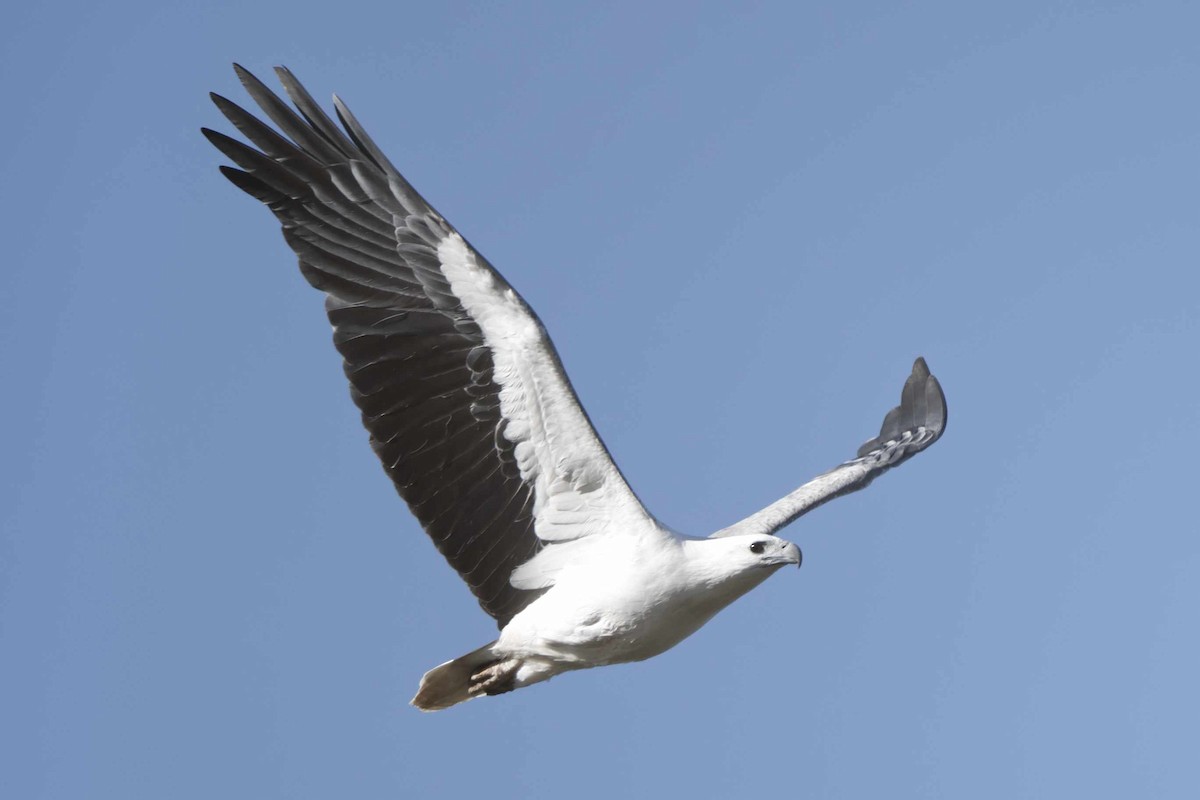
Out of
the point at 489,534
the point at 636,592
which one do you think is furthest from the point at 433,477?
Answer: the point at 636,592

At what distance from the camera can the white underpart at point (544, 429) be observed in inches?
449

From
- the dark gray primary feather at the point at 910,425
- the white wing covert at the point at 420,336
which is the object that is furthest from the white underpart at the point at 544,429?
the dark gray primary feather at the point at 910,425

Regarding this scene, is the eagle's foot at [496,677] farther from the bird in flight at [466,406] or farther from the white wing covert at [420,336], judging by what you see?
the white wing covert at [420,336]

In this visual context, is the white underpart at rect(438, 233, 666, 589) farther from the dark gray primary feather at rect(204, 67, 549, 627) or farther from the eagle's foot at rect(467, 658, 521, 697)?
the eagle's foot at rect(467, 658, 521, 697)

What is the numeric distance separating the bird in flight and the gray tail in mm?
349

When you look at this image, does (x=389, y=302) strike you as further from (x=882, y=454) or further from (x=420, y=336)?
(x=882, y=454)

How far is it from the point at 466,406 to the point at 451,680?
1.94 metres

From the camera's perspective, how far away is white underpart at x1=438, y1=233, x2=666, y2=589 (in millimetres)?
11414

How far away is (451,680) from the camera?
12273 millimetres

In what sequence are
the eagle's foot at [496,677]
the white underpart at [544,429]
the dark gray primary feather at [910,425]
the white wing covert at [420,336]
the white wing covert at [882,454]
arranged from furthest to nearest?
the dark gray primary feather at [910,425] → the white wing covert at [882,454] → the eagle's foot at [496,677] → the white wing covert at [420,336] → the white underpart at [544,429]

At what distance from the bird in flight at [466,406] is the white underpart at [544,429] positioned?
0.4 inches

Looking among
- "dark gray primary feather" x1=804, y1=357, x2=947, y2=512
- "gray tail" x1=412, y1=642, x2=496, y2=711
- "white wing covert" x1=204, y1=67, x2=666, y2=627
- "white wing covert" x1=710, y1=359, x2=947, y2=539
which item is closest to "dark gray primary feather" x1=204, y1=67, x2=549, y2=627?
"white wing covert" x1=204, y1=67, x2=666, y2=627

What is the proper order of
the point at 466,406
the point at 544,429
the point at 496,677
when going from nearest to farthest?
the point at 544,429
the point at 466,406
the point at 496,677

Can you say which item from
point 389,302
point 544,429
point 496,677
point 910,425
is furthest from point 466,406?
point 910,425
